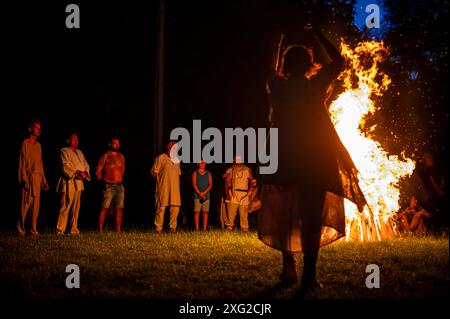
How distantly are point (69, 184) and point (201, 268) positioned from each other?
6.06 metres

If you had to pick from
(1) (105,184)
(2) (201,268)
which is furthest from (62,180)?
(2) (201,268)

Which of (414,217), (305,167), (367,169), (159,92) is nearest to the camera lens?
(305,167)

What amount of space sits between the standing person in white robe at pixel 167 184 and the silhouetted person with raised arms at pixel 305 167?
768cm

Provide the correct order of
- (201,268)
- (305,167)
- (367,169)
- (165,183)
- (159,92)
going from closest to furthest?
(305,167) < (201,268) < (367,169) < (165,183) < (159,92)

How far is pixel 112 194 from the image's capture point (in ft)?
42.5

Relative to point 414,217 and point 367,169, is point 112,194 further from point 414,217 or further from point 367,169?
point 414,217

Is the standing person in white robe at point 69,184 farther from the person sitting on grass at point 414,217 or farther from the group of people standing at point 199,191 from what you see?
the person sitting on grass at point 414,217

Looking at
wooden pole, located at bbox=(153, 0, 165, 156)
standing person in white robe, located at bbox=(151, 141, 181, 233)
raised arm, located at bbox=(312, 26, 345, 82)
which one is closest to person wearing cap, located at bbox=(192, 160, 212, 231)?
standing person in white robe, located at bbox=(151, 141, 181, 233)

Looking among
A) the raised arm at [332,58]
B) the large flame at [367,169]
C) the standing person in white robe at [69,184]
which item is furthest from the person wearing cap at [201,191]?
the raised arm at [332,58]

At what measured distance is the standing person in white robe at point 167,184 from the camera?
1365 centimetres

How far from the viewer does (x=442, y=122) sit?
15.9 metres

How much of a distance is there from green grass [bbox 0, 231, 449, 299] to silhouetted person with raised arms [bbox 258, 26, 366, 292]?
524 millimetres
